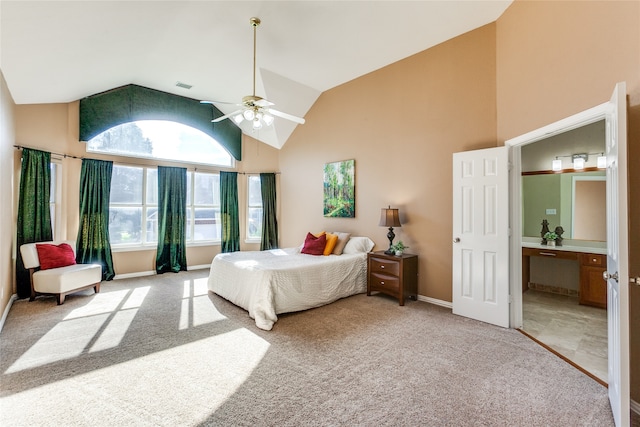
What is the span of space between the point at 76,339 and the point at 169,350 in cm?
105

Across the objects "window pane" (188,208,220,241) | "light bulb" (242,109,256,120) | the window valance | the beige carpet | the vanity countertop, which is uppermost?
the window valance

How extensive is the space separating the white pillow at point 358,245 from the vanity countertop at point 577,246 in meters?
2.37

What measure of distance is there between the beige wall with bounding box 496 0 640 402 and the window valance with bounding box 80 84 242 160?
5.33m

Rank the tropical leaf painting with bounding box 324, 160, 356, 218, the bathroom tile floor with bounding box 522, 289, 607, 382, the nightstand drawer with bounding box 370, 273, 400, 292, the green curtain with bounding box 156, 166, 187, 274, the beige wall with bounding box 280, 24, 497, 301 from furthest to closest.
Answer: the green curtain with bounding box 156, 166, 187, 274
the tropical leaf painting with bounding box 324, 160, 356, 218
the nightstand drawer with bounding box 370, 273, 400, 292
the beige wall with bounding box 280, 24, 497, 301
the bathroom tile floor with bounding box 522, 289, 607, 382

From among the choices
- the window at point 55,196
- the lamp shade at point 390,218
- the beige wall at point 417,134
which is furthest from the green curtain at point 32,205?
the lamp shade at point 390,218

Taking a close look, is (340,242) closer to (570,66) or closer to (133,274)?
(570,66)

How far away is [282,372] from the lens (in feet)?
7.70

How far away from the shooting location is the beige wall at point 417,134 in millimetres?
3734

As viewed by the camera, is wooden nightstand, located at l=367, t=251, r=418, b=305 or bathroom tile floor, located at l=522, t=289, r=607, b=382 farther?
wooden nightstand, located at l=367, t=251, r=418, b=305

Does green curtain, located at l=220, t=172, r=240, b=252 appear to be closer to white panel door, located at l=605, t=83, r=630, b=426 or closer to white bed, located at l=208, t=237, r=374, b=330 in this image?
white bed, located at l=208, t=237, r=374, b=330

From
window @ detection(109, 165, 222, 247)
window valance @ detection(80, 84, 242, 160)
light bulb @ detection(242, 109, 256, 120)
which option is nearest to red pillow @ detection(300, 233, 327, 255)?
light bulb @ detection(242, 109, 256, 120)

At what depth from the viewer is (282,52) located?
4.34 m

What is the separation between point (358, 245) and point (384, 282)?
0.90m

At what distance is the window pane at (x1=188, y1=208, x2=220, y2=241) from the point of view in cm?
645
